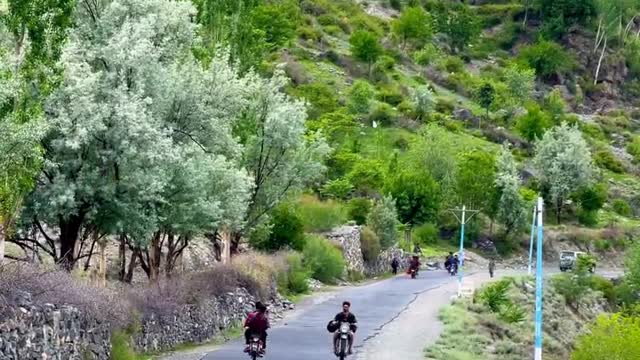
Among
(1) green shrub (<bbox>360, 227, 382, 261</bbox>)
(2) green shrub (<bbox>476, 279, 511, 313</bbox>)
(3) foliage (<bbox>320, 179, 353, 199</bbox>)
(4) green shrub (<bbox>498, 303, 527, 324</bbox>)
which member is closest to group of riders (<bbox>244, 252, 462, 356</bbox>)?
(4) green shrub (<bbox>498, 303, 527, 324</bbox>)

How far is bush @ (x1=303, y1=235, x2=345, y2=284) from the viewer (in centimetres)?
5081

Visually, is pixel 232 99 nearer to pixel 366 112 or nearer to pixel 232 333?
pixel 232 333

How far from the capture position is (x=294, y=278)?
4509 centimetres

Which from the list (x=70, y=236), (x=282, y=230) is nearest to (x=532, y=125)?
(x=282, y=230)

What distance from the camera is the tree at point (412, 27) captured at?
464ft

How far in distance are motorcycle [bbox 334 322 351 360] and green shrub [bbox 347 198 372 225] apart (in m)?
43.3

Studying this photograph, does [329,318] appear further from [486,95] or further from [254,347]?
[486,95]

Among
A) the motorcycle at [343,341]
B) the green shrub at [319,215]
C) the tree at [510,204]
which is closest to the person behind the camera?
the motorcycle at [343,341]

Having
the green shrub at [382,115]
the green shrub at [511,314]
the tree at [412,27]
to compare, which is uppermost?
the tree at [412,27]

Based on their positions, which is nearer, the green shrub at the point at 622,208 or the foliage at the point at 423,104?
the green shrub at the point at 622,208

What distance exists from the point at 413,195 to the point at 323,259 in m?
25.9

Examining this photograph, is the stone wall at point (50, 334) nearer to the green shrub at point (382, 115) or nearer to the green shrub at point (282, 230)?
the green shrub at point (282, 230)

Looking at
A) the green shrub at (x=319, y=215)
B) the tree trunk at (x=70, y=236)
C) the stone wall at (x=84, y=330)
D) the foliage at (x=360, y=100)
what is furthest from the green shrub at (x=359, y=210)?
the tree trunk at (x=70, y=236)

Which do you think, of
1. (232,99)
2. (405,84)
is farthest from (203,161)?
(405,84)
